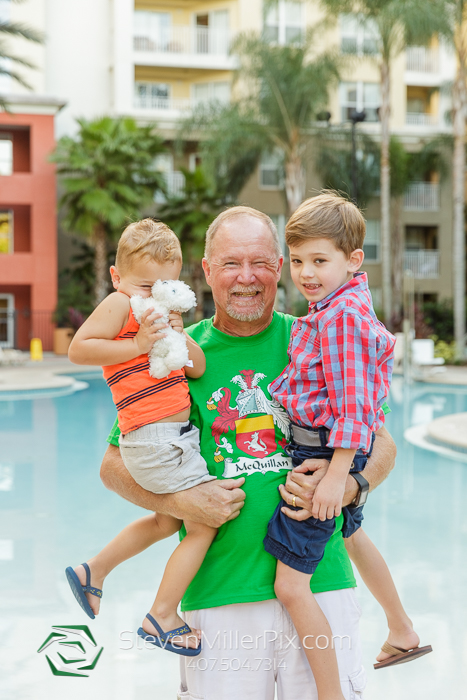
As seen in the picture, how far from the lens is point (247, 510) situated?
2.34m

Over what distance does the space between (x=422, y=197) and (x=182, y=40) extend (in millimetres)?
12613

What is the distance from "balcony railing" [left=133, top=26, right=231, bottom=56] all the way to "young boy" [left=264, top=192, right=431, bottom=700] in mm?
32063

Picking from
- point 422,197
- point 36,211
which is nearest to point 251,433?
point 36,211

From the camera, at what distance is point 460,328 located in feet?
76.9

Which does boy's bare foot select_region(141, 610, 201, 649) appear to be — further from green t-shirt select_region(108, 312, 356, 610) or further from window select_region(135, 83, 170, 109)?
window select_region(135, 83, 170, 109)

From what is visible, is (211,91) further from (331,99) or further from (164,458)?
(164,458)

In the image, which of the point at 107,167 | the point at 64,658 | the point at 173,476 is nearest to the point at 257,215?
the point at 173,476

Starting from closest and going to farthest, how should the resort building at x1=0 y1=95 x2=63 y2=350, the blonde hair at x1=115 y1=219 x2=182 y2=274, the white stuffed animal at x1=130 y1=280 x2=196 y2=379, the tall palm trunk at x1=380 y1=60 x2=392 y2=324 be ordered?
the white stuffed animal at x1=130 y1=280 x2=196 y2=379, the blonde hair at x1=115 y1=219 x2=182 y2=274, the tall palm trunk at x1=380 y1=60 x2=392 y2=324, the resort building at x1=0 y1=95 x2=63 y2=350

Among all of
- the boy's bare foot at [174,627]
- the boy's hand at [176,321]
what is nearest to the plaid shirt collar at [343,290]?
the boy's hand at [176,321]

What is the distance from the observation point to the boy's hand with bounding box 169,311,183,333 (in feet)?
7.80

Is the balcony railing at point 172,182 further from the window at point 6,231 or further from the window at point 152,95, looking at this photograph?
the window at point 6,231

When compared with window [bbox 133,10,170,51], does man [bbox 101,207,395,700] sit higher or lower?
lower

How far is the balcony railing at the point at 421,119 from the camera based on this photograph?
33812mm

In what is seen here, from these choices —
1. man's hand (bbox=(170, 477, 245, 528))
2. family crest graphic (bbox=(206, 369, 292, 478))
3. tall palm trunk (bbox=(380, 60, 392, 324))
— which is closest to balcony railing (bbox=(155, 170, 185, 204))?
tall palm trunk (bbox=(380, 60, 392, 324))
